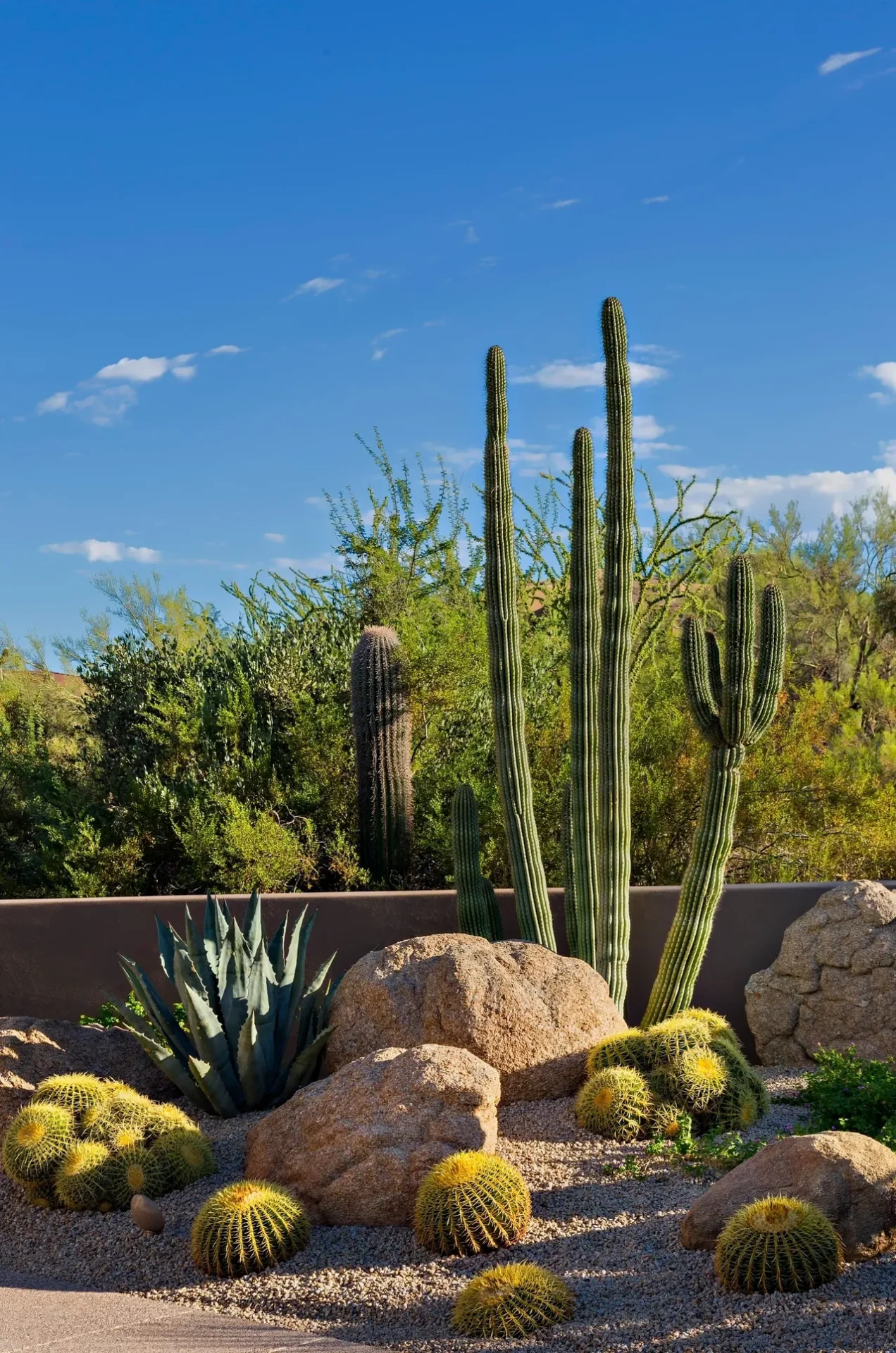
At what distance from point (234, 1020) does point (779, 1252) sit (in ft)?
10.7

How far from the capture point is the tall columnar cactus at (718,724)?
7.28 m

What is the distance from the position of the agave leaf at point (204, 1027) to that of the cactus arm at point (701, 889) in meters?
2.66

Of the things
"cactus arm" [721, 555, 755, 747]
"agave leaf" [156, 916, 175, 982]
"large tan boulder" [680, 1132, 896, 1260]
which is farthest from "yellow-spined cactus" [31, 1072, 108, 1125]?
"cactus arm" [721, 555, 755, 747]

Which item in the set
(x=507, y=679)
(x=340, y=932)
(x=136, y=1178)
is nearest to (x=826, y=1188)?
(x=136, y=1178)

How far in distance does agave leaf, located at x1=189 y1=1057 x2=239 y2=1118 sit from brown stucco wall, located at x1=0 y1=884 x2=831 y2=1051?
1.77 m

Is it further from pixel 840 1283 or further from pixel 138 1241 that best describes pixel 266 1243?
pixel 840 1283

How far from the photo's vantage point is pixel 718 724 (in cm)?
744

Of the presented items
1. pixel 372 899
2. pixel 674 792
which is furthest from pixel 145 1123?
pixel 674 792

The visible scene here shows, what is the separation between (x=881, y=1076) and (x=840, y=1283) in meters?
2.05

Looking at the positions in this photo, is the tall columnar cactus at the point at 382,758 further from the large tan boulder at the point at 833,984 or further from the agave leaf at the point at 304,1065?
the agave leaf at the point at 304,1065

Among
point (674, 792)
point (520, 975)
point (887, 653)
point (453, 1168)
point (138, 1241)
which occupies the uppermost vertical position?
point (887, 653)

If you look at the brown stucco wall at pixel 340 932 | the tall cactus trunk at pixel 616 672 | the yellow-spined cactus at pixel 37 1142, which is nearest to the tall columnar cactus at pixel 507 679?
the tall cactus trunk at pixel 616 672

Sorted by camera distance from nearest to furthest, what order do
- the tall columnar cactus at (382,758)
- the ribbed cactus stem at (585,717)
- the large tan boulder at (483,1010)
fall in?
the large tan boulder at (483,1010)
the ribbed cactus stem at (585,717)
the tall columnar cactus at (382,758)

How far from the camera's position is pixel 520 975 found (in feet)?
21.2
